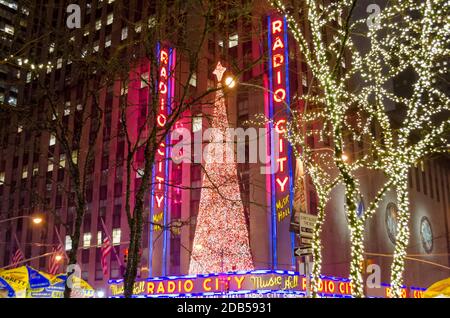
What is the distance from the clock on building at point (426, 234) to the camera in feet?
196

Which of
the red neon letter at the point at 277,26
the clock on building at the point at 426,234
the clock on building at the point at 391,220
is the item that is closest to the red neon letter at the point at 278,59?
the red neon letter at the point at 277,26

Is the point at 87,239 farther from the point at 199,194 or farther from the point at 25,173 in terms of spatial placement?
the point at 25,173

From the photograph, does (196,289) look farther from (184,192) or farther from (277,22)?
(277,22)

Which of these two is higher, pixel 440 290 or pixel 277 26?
pixel 277 26

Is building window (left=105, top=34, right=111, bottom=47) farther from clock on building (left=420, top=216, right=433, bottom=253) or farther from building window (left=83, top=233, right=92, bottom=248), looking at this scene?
clock on building (left=420, top=216, right=433, bottom=253)

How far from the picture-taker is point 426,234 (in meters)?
61.0

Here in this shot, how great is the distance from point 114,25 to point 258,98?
24.5 meters

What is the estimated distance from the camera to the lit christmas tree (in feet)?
105

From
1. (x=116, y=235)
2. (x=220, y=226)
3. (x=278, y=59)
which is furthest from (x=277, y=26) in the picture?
(x=116, y=235)

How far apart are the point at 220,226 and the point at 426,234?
3795 centimetres

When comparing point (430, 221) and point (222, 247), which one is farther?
point (430, 221)

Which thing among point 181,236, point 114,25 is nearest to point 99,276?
point 181,236

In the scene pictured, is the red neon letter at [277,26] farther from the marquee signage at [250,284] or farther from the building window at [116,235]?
the building window at [116,235]
